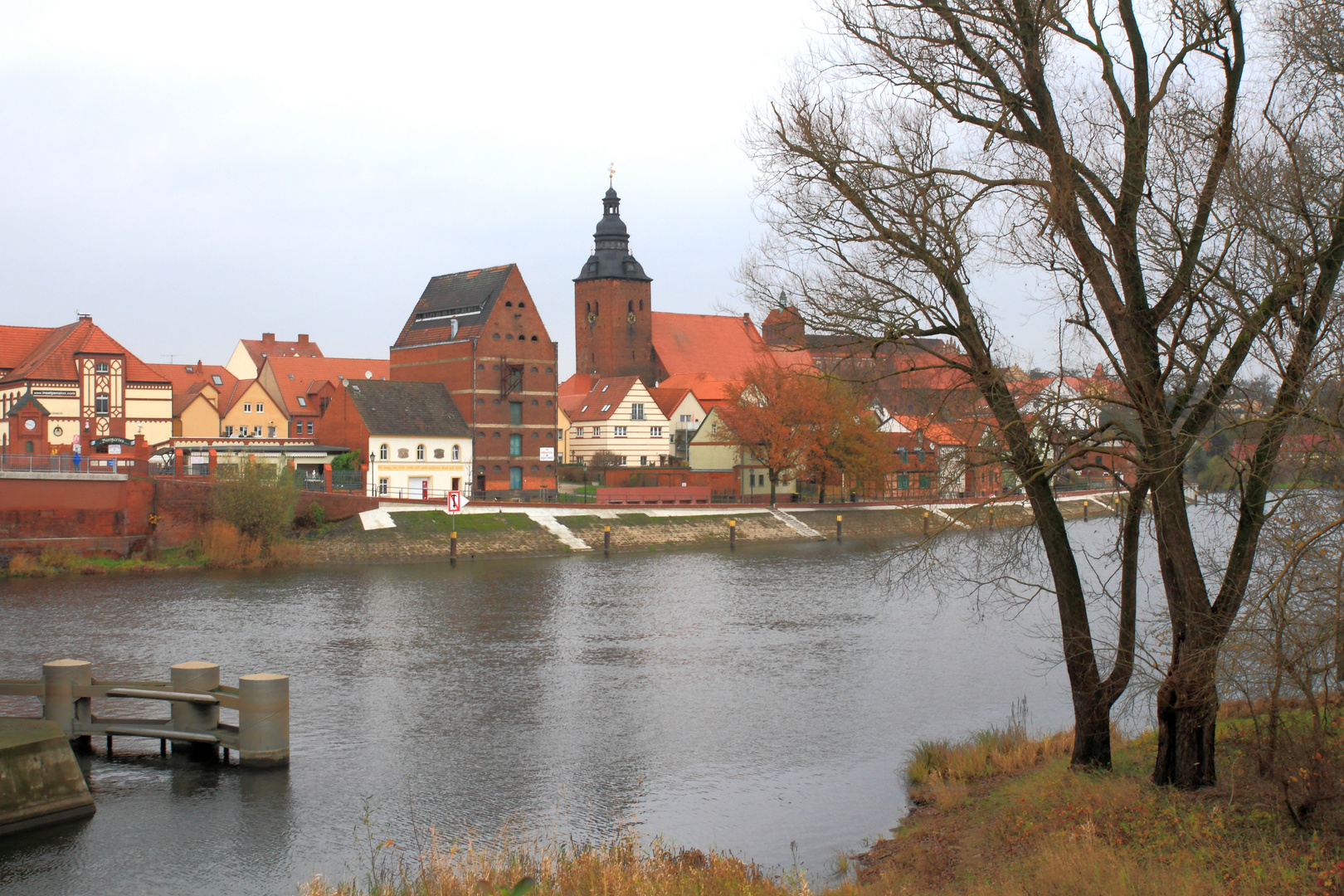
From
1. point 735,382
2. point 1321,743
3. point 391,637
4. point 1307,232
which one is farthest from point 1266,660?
point 735,382

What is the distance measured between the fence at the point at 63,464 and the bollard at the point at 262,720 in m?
31.0

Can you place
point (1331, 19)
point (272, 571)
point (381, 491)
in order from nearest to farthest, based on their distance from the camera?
point (1331, 19), point (272, 571), point (381, 491)

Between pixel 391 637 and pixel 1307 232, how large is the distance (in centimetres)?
2279

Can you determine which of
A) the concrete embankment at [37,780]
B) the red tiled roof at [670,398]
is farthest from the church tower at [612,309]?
the concrete embankment at [37,780]

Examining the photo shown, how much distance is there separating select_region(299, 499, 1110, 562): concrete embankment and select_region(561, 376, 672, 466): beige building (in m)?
15.4

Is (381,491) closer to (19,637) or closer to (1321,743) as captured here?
(19,637)

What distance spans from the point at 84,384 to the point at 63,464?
2124 centimetres

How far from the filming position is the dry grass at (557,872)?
9234 millimetres

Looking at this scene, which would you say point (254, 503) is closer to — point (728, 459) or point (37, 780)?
point (37, 780)

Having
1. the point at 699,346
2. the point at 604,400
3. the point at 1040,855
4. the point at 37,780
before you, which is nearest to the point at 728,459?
the point at 604,400

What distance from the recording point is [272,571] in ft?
135

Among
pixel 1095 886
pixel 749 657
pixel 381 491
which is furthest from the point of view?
pixel 381 491

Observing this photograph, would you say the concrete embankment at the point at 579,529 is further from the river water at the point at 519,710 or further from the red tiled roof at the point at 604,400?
the red tiled roof at the point at 604,400

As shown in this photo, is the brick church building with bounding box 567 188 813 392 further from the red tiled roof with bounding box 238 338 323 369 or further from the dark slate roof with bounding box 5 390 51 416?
the dark slate roof with bounding box 5 390 51 416
